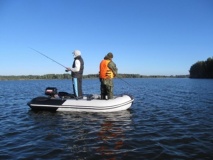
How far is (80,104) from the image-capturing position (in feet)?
37.4

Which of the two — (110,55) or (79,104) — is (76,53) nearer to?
(110,55)

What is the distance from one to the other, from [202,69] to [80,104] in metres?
104

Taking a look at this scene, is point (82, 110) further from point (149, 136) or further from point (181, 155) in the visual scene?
point (181, 155)

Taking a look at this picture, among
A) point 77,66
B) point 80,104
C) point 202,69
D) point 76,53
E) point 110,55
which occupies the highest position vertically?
point 202,69

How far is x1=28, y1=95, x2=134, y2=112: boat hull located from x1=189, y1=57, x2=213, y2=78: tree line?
9753 cm

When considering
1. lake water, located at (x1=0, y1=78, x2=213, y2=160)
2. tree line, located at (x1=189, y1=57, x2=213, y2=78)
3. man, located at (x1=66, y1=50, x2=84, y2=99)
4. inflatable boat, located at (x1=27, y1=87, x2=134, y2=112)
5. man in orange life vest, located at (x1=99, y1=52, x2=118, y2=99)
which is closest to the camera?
lake water, located at (x1=0, y1=78, x2=213, y2=160)

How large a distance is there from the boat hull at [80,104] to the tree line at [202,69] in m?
97.5

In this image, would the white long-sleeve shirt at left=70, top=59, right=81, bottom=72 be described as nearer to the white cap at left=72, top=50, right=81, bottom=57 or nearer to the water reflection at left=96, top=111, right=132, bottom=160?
the white cap at left=72, top=50, right=81, bottom=57

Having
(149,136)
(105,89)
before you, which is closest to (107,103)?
(105,89)

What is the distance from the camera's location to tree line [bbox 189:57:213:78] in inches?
3989

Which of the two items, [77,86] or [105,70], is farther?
[77,86]

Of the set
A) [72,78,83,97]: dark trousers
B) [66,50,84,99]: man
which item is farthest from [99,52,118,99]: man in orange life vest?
[72,78,83,97]: dark trousers

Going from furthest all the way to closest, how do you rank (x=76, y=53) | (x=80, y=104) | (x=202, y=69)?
(x=202, y=69) → (x=76, y=53) → (x=80, y=104)

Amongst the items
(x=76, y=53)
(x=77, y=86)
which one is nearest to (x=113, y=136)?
(x=77, y=86)
